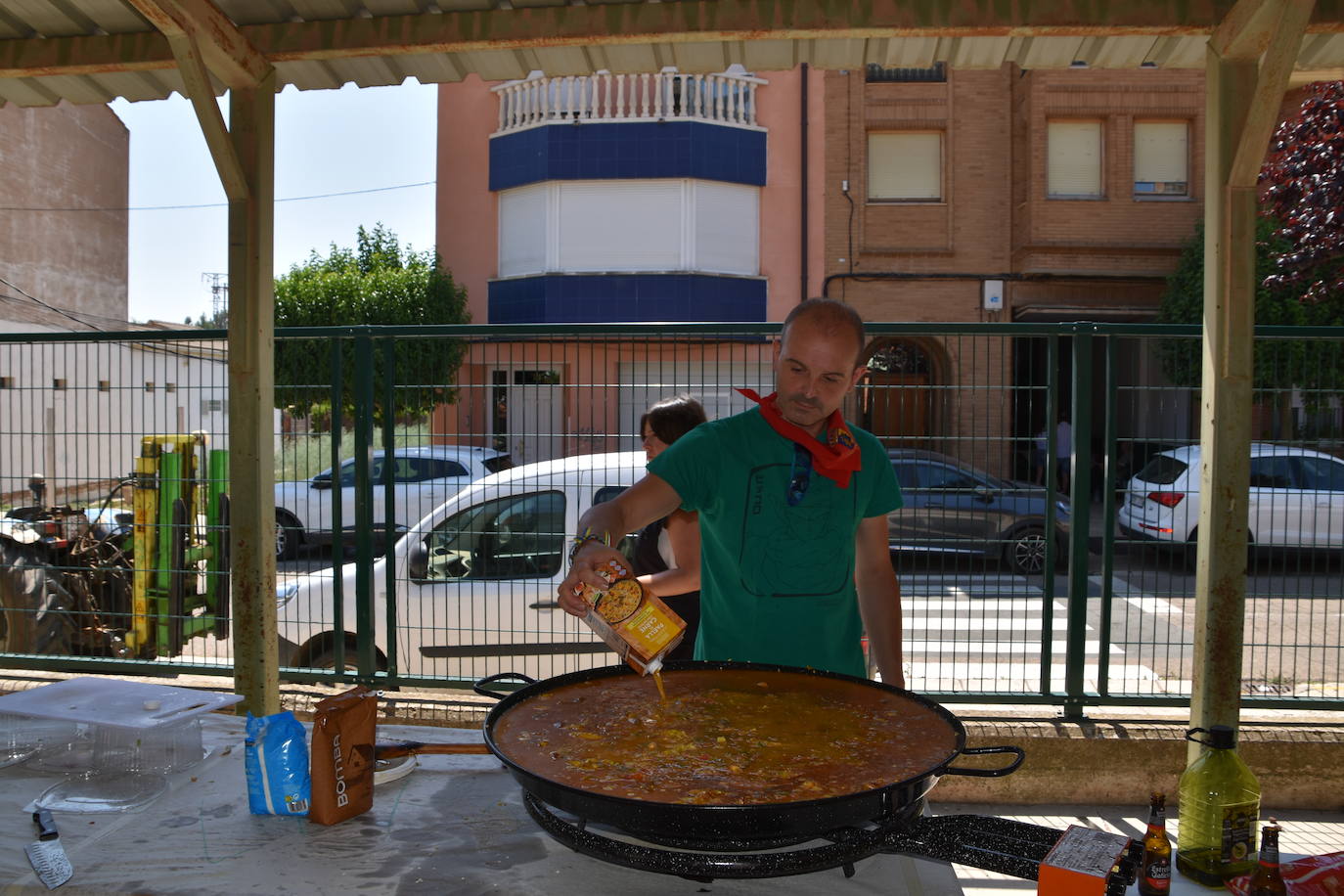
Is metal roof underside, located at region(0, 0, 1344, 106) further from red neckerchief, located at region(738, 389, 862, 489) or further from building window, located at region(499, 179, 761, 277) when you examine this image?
building window, located at region(499, 179, 761, 277)

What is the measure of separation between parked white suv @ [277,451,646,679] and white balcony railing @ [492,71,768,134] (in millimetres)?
17153

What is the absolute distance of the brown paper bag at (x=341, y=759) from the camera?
225cm

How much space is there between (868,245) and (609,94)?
6.24 m

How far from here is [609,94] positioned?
21.3 meters

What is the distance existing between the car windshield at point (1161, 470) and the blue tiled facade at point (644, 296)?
53.6 feet

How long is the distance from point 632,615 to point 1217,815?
1.26 metres

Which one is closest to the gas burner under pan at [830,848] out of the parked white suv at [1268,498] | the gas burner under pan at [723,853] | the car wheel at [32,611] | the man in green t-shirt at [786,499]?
the gas burner under pan at [723,853]

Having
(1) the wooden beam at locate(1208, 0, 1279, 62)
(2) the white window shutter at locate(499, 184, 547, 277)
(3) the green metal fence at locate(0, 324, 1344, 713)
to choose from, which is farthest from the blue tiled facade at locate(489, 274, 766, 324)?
(1) the wooden beam at locate(1208, 0, 1279, 62)

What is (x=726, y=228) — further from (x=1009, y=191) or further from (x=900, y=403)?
(x=900, y=403)

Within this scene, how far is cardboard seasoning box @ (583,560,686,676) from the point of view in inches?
85.6

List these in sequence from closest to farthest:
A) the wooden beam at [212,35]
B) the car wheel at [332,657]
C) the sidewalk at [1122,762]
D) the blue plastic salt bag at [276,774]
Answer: the blue plastic salt bag at [276,774] < the wooden beam at [212,35] < the sidewalk at [1122,762] < the car wheel at [332,657]

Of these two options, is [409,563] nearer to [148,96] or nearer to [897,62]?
[148,96]

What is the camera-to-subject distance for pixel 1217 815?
6.81ft

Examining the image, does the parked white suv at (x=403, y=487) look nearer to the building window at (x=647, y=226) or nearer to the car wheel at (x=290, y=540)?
the car wheel at (x=290, y=540)
